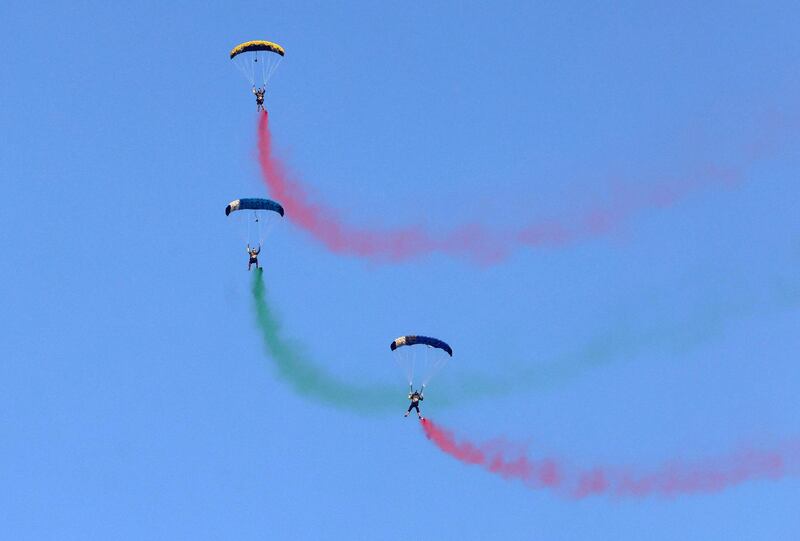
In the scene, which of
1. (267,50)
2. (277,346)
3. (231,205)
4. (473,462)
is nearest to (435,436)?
(473,462)

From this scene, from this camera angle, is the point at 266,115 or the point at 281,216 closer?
the point at 281,216

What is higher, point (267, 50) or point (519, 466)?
point (267, 50)

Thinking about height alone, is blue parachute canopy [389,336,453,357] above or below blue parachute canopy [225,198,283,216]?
below

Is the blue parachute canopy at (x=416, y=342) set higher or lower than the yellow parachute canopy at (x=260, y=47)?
lower

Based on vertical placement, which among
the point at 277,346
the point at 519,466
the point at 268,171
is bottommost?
the point at 519,466

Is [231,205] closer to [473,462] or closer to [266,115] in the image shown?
[266,115]

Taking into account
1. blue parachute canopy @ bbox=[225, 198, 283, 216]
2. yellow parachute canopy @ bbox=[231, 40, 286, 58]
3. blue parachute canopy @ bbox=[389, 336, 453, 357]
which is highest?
yellow parachute canopy @ bbox=[231, 40, 286, 58]

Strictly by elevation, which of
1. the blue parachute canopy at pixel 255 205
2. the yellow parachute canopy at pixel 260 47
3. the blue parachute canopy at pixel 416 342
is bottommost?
the blue parachute canopy at pixel 416 342

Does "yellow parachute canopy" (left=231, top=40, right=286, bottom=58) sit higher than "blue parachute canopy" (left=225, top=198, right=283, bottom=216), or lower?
higher
